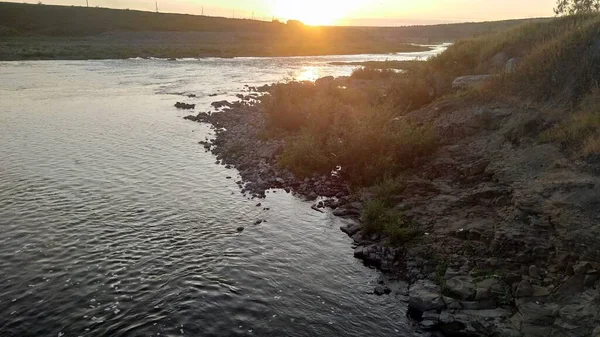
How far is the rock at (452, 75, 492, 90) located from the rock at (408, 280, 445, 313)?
636 inches

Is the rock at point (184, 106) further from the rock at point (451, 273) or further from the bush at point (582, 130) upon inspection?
the rock at point (451, 273)

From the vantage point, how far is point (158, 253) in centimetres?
1393

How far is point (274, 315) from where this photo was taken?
37.4 ft

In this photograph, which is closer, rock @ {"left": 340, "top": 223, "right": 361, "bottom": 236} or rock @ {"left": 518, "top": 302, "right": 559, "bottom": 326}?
rock @ {"left": 518, "top": 302, "right": 559, "bottom": 326}

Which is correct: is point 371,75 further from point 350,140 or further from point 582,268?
point 582,268

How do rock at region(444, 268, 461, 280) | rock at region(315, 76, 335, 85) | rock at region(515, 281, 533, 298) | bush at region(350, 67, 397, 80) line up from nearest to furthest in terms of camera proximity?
1. rock at region(515, 281, 533, 298)
2. rock at region(444, 268, 461, 280)
3. rock at region(315, 76, 335, 85)
4. bush at region(350, 67, 397, 80)

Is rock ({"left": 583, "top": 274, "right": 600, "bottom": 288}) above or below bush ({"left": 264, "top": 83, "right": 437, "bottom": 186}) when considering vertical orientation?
below

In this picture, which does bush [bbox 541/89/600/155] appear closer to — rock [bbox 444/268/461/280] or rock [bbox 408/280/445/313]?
rock [bbox 444/268/461/280]

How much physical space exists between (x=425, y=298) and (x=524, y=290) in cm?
252

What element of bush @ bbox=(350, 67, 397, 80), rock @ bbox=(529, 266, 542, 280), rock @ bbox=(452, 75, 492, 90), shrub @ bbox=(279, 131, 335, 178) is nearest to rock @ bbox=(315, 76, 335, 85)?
bush @ bbox=(350, 67, 397, 80)

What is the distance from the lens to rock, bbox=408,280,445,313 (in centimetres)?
1160

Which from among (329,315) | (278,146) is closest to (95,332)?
(329,315)

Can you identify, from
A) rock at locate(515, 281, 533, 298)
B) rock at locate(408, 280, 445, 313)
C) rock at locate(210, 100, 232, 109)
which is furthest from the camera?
rock at locate(210, 100, 232, 109)

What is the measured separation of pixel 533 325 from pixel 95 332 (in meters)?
10.3
